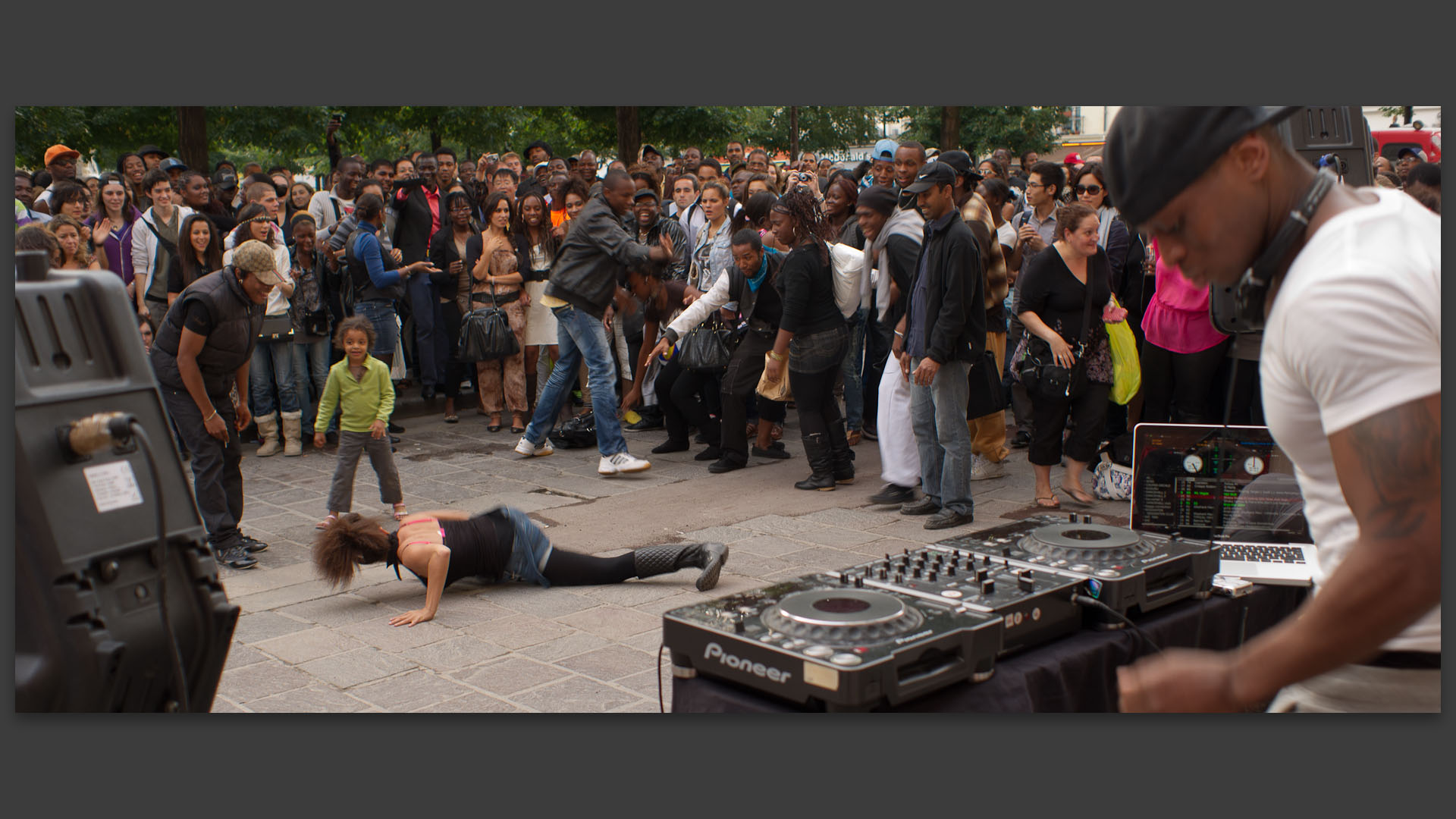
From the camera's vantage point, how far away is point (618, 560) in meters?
5.32

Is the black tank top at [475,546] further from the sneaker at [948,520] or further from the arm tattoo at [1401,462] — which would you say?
the arm tattoo at [1401,462]

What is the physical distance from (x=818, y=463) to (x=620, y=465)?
1304 mm

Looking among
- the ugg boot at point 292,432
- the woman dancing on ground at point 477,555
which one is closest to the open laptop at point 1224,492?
the woman dancing on ground at point 477,555

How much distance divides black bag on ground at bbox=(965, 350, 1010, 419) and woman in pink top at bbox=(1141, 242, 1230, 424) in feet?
2.51

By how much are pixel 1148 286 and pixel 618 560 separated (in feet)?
11.6

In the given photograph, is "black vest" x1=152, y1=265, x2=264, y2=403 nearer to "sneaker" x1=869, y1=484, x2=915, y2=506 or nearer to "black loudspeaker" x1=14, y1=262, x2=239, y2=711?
"sneaker" x1=869, y1=484, x2=915, y2=506

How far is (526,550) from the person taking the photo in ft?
17.2

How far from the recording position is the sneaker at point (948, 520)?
6129mm

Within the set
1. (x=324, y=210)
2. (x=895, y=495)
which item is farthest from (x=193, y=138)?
(x=895, y=495)

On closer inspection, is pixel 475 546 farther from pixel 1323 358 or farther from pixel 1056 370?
pixel 1323 358

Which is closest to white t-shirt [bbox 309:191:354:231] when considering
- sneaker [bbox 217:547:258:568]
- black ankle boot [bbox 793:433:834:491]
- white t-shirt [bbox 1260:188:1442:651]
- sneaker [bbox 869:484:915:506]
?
sneaker [bbox 217:547:258:568]

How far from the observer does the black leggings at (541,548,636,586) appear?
5.28 m

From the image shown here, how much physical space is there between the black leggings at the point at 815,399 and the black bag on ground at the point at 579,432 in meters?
1.85

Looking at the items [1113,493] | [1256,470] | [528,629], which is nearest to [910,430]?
[1113,493]
